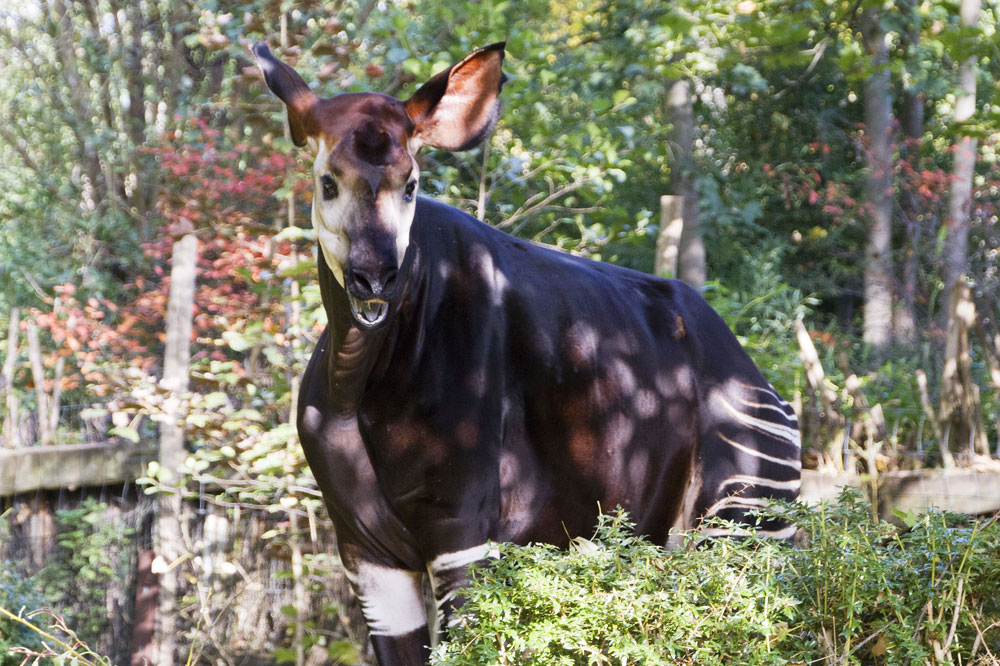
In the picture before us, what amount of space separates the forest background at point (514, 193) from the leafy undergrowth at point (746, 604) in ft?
8.10

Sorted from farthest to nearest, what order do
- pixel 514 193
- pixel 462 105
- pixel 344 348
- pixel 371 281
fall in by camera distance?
1. pixel 514 193
2. pixel 462 105
3. pixel 344 348
4. pixel 371 281

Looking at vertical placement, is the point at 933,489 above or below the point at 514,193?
below

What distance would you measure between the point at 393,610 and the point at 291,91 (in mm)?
1243

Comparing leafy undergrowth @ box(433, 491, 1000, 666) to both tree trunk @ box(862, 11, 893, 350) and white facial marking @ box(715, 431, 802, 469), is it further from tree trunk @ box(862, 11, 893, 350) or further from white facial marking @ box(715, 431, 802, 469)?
tree trunk @ box(862, 11, 893, 350)

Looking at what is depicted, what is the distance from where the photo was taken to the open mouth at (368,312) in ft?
7.23

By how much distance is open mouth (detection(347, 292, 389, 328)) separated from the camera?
221cm

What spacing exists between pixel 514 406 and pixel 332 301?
52 centimetres

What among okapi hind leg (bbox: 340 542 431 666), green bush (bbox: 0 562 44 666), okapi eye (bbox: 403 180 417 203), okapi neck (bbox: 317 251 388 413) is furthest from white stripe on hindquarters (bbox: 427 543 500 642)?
green bush (bbox: 0 562 44 666)

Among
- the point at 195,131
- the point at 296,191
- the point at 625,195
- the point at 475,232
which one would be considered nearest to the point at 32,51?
the point at 195,131

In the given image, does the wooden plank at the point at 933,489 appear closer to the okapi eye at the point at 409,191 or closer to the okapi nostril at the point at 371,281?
the okapi eye at the point at 409,191

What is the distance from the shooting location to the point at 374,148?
2295 millimetres

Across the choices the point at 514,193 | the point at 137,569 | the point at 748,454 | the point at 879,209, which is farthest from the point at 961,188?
the point at 137,569

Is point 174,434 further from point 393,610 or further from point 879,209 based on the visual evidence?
point 879,209

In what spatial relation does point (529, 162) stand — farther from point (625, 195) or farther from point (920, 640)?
point (625, 195)
